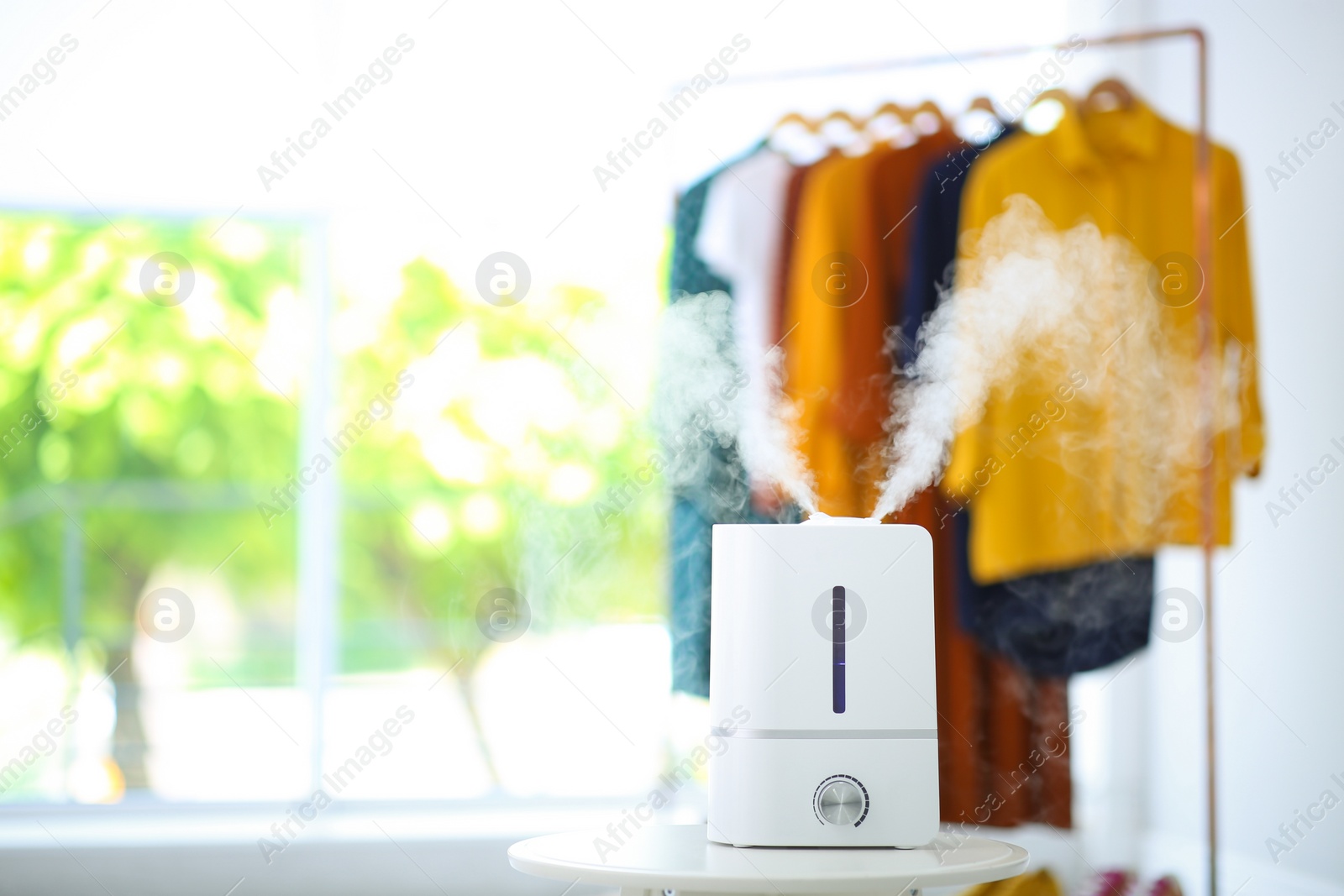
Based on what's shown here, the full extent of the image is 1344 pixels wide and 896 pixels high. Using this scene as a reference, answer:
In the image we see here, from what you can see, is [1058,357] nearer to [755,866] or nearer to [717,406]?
[717,406]

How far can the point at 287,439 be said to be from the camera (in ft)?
10.6

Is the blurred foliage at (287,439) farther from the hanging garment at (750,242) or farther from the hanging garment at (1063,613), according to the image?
the hanging garment at (1063,613)

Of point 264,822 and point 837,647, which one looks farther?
point 264,822

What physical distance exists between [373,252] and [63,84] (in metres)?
0.98

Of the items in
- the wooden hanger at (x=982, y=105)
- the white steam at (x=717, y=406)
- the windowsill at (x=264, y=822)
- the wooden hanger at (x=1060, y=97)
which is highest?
the wooden hanger at (x=982, y=105)

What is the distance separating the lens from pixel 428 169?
215 cm

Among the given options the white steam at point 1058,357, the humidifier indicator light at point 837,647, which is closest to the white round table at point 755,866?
the humidifier indicator light at point 837,647

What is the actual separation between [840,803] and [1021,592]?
0.77 metres

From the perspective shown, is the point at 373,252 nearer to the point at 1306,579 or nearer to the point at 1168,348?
the point at 1168,348

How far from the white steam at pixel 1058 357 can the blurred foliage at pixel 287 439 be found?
61cm

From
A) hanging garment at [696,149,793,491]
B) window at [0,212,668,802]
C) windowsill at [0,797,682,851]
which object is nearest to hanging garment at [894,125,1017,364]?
hanging garment at [696,149,793,491]

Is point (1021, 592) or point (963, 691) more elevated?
point (1021, 592)

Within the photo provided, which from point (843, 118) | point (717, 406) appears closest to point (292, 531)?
point (717, 406)

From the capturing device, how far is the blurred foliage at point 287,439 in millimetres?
2406
